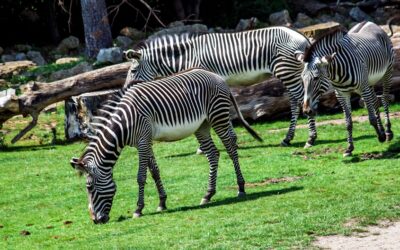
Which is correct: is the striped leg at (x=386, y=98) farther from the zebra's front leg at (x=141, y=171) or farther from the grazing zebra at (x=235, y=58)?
the zebra's front leg at (x=141, y=171)

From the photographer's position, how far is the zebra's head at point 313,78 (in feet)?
47.6

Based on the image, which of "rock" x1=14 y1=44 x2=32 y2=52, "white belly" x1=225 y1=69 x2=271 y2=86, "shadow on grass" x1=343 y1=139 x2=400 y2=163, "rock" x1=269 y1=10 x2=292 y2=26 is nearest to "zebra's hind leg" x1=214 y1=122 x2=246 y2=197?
"shadow on grass" x1=343 y1=139 x2=400 y2=163

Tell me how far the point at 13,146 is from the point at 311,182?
28.3 feet

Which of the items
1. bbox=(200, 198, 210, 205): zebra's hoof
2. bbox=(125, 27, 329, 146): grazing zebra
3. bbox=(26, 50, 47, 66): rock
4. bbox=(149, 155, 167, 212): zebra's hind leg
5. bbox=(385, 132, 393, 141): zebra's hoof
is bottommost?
bbox=(26, 50, 47, 66): rock

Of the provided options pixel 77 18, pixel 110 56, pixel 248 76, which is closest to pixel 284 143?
pixel 248 76

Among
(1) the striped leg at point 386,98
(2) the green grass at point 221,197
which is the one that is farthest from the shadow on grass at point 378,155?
(1) the striped leg at point 386,98

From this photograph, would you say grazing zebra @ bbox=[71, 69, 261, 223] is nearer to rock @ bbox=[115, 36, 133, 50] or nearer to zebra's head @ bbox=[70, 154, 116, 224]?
zebra's head @ bbox=[70, 154, 116, 224]

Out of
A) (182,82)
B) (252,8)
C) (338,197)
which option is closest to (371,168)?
(338,197)

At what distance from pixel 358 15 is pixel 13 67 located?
499 inches

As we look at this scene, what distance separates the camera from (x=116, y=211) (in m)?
13.0

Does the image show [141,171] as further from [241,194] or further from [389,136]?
[389,136]

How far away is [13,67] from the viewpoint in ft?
86.5

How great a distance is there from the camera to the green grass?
35.3 feet

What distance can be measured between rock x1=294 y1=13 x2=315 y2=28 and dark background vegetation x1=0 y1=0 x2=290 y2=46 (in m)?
1.07
